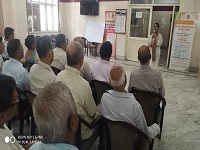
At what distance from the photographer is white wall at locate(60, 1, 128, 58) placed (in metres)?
8.00

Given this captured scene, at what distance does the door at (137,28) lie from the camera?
7309 millimetres

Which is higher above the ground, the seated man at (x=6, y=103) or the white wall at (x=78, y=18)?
the white wall at (x=78, y=18)

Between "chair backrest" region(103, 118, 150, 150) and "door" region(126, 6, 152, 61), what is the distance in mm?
6366

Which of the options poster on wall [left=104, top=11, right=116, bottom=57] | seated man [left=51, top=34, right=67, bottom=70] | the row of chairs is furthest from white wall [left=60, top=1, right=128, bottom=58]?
the row of chairs

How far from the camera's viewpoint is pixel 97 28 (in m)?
8.56

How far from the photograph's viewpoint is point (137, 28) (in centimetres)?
767

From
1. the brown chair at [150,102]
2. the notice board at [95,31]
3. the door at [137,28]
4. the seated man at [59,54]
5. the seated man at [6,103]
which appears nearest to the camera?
the seated man at [6,103]

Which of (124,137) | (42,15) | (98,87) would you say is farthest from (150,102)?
(42,15)

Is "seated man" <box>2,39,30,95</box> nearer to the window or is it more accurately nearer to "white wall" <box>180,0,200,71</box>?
"white wall" <box>180,0,200,71</box>

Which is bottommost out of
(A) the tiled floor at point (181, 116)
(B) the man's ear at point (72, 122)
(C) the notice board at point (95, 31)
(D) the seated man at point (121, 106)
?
(A) the tiled floor at point (181, 116)

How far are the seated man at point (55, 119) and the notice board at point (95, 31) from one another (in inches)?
304

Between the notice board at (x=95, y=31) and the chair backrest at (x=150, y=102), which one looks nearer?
the chair backrest at (x=150, y=102)

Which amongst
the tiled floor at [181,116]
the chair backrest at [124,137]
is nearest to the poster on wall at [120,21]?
the tiled floor at [181,116]

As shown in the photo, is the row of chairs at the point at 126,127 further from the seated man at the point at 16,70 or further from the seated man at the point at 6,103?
the seated man at the point at 6,103
